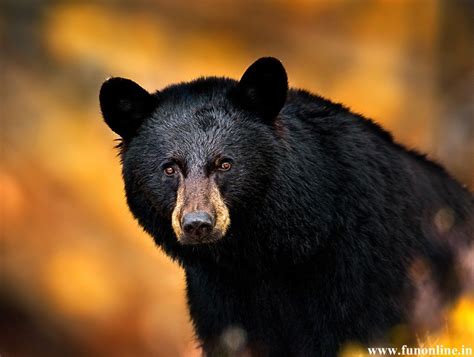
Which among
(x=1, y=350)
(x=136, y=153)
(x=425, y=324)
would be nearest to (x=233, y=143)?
(x=136, y=153)

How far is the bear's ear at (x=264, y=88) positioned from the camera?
520 cm

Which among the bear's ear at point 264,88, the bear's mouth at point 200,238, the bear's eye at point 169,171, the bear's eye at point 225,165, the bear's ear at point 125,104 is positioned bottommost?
the bear's mouth at point 200,238

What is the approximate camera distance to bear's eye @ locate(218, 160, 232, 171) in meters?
5.14

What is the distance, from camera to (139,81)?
11516 millimetres

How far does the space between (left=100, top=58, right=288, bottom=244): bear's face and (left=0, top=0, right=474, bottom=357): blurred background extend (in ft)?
20.1

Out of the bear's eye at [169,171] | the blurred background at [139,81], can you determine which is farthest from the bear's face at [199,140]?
the blurred background at [139,81]

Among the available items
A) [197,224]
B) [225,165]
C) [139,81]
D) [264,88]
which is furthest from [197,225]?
[139,81]

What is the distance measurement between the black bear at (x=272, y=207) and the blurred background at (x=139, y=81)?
598 centimetres

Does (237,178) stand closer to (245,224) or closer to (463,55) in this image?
(245,224)

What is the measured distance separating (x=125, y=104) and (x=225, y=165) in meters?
0.65

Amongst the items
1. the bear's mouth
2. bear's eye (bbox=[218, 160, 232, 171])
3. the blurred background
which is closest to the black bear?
bear's eye (bbox=[218, 160, 232, 171])

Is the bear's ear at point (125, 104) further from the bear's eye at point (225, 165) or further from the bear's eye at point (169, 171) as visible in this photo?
the bear's eye at point (225, 165)

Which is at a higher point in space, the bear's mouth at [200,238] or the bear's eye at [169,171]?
the bear's eye at [169,171]

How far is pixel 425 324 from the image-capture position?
18.1 feet
